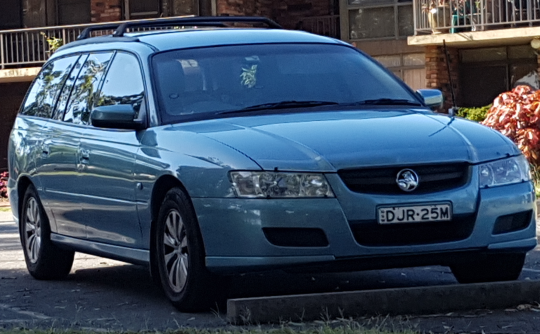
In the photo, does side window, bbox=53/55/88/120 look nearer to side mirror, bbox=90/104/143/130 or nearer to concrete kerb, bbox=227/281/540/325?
side mirror, bbox=90/104/143/130

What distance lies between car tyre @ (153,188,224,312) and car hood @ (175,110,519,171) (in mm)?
455

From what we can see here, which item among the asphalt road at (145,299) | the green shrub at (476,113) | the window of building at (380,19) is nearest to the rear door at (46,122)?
the asphalt road at (145,299)

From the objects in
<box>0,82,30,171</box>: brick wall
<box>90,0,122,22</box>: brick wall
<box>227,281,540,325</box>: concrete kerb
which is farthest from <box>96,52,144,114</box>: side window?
<box>0,82,30,171</box>: brick wall

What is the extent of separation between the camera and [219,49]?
8.79 metres

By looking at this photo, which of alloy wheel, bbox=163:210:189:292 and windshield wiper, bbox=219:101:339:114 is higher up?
windshield wiper, bbox=219:101:339:114

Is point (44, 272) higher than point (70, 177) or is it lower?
lower

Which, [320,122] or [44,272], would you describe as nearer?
[320,122]

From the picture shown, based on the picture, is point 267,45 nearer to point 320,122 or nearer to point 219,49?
point 219,49

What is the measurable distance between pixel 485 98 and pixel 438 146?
23637 millimetres

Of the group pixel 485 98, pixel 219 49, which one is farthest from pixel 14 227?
pixel 485 98

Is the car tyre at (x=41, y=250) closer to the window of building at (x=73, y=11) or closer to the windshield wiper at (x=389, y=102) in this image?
the windshield wiper at (x=389, y=102)

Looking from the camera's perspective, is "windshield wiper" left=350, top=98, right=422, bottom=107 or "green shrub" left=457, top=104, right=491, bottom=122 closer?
"windshield wiper" left=350, top=98, right=422, bottom=107

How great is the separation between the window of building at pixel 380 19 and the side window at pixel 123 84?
933 inches

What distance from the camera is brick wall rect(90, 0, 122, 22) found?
33.2 metres
